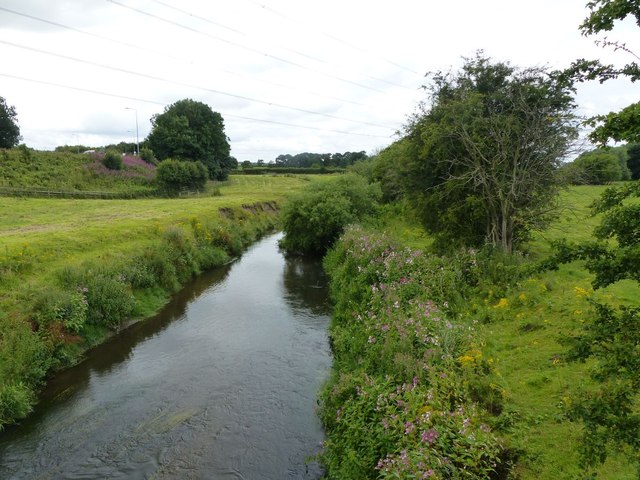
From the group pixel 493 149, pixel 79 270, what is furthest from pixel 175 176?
pixel 493 149

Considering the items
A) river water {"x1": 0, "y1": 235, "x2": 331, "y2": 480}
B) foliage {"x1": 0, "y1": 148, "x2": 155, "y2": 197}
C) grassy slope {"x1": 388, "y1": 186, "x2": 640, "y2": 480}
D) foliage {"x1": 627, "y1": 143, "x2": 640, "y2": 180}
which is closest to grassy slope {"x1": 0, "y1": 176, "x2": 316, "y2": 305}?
river water {"x1": 0, "y1": 235, "x2": 331, "y2": 480}

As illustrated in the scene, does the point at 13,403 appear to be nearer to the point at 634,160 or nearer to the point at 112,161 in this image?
the point at 112,161

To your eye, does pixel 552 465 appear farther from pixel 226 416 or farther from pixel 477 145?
pixel 477 145

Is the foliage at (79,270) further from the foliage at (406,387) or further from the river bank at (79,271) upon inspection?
the foliage at (406,387)

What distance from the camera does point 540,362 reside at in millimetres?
11016

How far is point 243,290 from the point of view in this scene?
81.4ft

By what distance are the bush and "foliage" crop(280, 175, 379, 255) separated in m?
34.5

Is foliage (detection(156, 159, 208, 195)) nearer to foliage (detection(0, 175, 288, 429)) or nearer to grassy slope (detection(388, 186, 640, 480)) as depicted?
foliage (detection(0, 175, 288, 429))

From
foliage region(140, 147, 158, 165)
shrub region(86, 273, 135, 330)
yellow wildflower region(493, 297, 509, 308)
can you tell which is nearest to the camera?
yellow wildflower region(493, 297, 509, 308)

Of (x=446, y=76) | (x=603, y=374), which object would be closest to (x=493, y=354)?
(x=603, y=374)

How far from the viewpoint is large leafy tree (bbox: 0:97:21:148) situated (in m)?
66.8

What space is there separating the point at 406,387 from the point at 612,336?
4.98m

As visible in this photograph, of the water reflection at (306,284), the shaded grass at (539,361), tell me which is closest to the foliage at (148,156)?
the water reflection at (306,284)

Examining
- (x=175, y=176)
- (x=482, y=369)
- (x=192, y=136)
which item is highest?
(x=192, y=136)
